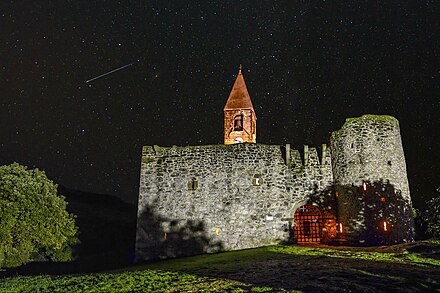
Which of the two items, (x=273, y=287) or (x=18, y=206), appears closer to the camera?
(x=273, y=287)

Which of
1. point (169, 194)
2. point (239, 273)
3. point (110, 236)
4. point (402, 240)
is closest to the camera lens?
point (239, 273)

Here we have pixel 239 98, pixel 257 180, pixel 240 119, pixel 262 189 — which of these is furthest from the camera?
pixel 239 98

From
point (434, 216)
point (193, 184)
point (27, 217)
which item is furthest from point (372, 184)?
point (27, 217)

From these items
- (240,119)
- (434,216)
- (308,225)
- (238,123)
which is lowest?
(308,225)

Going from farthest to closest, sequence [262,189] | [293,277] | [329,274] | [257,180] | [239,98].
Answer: [239,98]
[257,180]
[262,189]
[293,277]
[329,274]

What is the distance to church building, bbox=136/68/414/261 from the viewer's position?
20.7 metres

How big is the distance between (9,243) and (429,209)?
2137cm

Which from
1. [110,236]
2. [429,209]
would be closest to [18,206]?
[110,236]

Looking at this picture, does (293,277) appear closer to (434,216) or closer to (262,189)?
(434,216)

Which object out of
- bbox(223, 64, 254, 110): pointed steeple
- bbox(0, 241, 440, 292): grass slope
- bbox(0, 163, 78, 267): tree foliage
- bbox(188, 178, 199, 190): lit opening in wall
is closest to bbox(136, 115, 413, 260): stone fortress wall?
bbox(188, 178, 199, 190): lit opening in wall

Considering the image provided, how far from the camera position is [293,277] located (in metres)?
11.4

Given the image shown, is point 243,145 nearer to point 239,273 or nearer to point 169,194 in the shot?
point 169,194

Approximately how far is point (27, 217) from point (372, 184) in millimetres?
17951

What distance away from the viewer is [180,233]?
2333 cm
